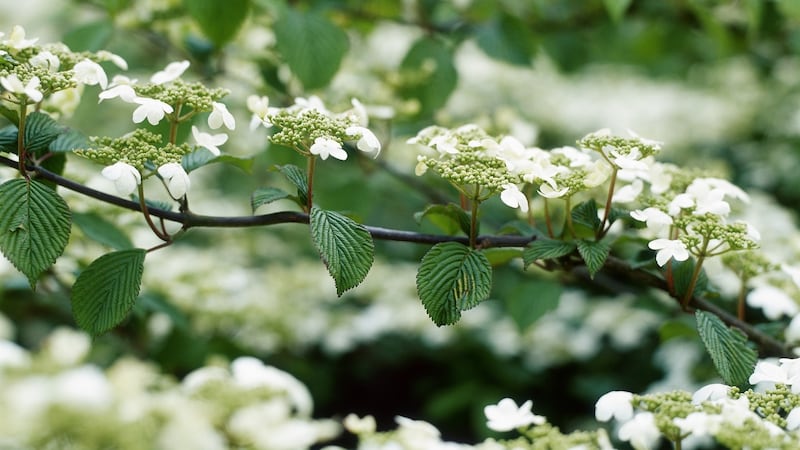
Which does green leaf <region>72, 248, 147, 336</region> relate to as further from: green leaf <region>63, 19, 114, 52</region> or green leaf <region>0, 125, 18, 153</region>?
green leaf <region>63, 19, 114, 52</region>

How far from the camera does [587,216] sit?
968 millimetres

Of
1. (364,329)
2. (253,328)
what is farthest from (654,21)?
(253,328)

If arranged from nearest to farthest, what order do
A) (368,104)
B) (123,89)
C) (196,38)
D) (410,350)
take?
(123,89)
(368,104)
(196,38)
(410,350)

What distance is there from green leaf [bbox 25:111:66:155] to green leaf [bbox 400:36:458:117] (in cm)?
84

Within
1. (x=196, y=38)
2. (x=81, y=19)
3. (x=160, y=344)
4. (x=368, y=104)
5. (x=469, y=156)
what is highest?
(x=81, y=19)

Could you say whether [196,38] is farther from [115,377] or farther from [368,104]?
[115,377]

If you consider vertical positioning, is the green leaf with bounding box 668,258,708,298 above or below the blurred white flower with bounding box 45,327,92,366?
above

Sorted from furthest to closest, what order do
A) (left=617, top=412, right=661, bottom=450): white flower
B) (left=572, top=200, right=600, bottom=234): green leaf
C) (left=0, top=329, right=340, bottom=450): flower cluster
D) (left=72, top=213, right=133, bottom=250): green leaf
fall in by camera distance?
1. (left=72, top=213, right=133, bottom=250): green leaf
2. (left=572, top=200, right=600, bottom=234): green leaf
3. (left=617, top=412, right=661, bottom=450): white flower
4. (left=0, top=329, right=340, bottom=450): flower cluster

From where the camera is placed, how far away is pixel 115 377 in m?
0.73

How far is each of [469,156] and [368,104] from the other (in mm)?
700

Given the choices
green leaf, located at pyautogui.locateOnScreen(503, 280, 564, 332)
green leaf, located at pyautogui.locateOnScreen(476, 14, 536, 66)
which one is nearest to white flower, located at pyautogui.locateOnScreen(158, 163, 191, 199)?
green leaf, located at pyautogui.locateOnScreen(503, 280, 564, 332)

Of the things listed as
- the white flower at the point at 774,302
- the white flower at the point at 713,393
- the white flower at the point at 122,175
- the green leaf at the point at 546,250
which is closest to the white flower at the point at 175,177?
the white flower at the point at 122,175

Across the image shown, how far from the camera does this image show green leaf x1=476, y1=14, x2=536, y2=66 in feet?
5.57

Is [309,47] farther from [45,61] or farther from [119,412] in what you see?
[119,412]
